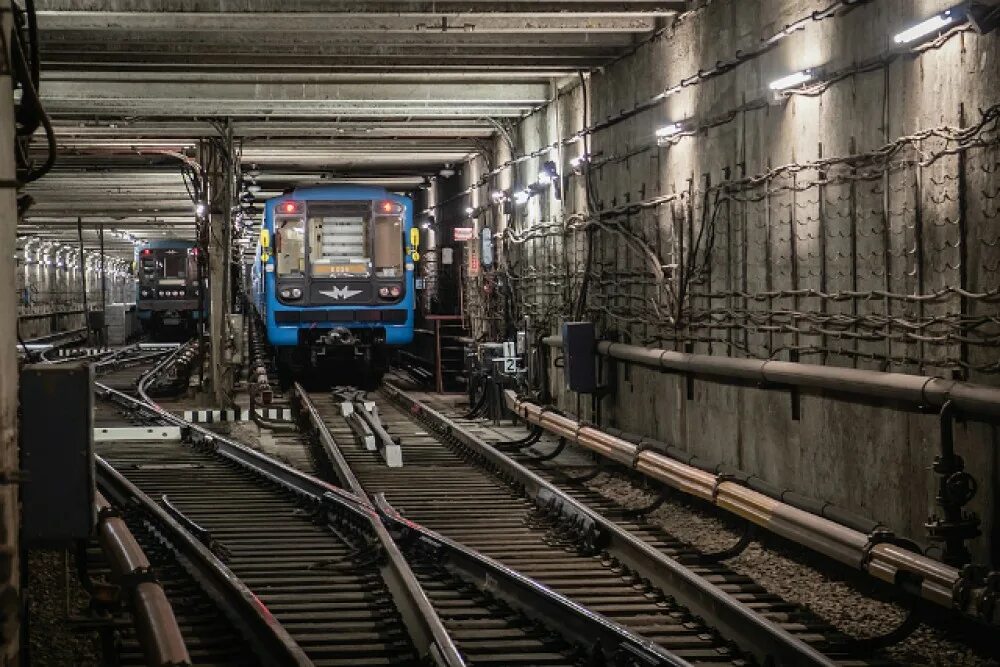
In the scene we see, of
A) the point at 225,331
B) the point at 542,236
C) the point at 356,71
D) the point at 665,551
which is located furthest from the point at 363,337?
the point at 665,551

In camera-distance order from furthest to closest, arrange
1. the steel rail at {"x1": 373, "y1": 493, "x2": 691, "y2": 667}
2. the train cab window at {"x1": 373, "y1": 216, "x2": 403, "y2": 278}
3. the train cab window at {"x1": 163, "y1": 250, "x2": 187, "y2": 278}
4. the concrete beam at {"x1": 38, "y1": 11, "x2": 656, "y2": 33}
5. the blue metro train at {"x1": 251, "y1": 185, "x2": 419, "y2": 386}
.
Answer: the train cab window at {"x1": 163, "y1": 250, "x2": 187, "y2": 278}, the train cab window at {"x1": 373, "y1": 216, "x2": 403, "y2": 278}, the blue metro train at {"x1": 251, "y1": 185, "x2": 419, "y2": 386}, the concrete beam at {"x1": 38, "y1": 11, "x2": 656, "y2": 33}, the steel rail at {"x1": 373, "y1": 493, "x2": 691, "y2": 667}

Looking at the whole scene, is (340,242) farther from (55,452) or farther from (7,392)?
(7,392)

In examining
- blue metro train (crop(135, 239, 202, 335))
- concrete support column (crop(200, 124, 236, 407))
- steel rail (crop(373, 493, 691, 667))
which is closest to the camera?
steel rail (crop(373, 493, 691, 667))

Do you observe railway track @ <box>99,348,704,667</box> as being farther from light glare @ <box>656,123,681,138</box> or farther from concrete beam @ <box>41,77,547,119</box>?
concrete beam @ <box>41,77,547,119</box>

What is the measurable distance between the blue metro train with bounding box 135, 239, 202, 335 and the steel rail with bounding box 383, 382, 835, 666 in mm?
35312

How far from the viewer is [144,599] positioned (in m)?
5.78

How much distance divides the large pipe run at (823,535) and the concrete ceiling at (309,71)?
12.8ft

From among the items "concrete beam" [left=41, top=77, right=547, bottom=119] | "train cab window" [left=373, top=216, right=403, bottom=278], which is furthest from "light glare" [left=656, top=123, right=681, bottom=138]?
"train cab window" [left=373, top=216, right=403, bottom=278]

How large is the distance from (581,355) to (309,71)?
4.51m

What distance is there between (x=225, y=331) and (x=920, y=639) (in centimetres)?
1449

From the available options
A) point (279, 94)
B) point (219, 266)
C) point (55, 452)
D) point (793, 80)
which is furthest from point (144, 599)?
point (219, 266)

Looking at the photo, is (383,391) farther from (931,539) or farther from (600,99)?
(931,539)

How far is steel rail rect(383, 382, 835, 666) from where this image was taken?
6.48 metres

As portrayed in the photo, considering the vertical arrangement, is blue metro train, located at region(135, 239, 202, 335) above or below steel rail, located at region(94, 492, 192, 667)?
above
